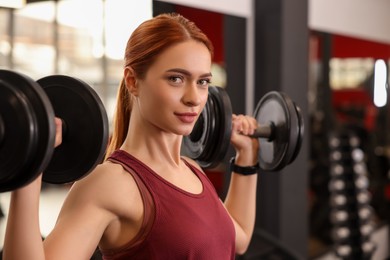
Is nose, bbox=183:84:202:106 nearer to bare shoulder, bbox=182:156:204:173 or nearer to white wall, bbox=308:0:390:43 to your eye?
bare shoulder, bbox=182:156:204:173

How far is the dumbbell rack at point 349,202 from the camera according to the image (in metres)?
3.21

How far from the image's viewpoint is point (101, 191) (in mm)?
883

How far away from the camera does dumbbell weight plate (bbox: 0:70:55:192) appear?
693 mm

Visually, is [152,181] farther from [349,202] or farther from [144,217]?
[349,202]

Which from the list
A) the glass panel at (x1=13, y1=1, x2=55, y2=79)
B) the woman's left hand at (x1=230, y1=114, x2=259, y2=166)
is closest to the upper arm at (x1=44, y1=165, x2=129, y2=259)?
the woman's left hand at (x1=230, y1=114, x2=259, y2=166)

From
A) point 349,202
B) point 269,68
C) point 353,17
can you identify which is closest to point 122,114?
point 269,68

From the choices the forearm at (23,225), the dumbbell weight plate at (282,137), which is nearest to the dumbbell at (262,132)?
the dumbbell weight plate at (282,137)

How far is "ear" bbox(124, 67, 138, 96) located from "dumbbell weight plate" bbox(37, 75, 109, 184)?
0.51 ft

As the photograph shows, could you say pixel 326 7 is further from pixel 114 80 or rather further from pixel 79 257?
pixel 79 257

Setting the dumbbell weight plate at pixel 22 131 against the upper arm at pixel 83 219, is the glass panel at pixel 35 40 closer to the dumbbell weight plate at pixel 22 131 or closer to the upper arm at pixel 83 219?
the upper arm at pixel 83 219

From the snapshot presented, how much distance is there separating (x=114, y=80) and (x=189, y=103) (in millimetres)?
1336

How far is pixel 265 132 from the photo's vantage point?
51.8 inches

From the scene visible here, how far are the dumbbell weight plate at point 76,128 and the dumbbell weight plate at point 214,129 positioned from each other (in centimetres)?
42

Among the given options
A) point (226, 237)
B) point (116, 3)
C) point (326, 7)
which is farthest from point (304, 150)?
point (226, 237)
